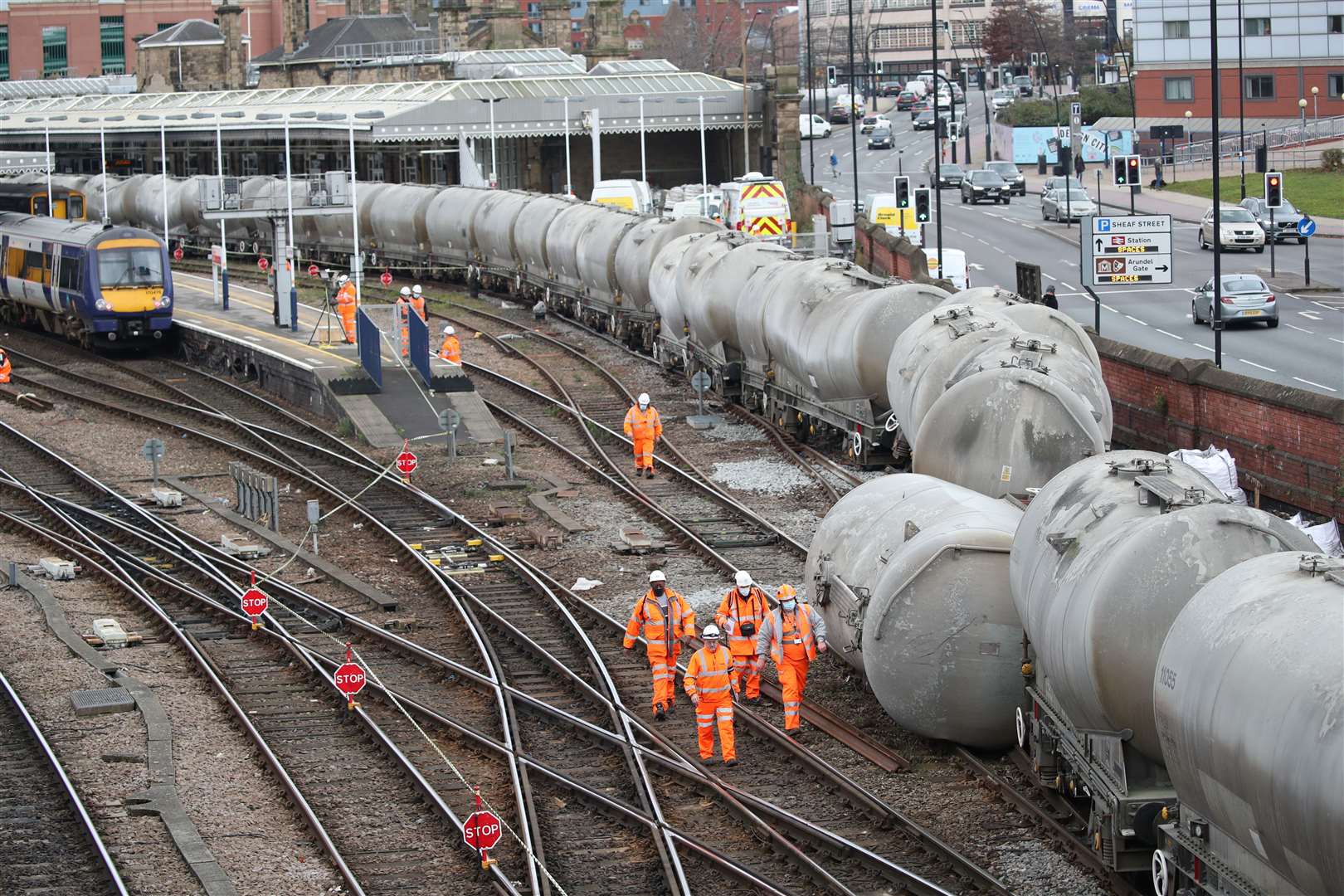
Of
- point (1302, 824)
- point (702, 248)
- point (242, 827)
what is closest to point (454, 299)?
point (702, 248)

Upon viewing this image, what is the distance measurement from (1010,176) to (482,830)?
239ft

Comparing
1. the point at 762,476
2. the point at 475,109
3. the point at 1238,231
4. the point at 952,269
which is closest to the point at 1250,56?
the point at 1238,231

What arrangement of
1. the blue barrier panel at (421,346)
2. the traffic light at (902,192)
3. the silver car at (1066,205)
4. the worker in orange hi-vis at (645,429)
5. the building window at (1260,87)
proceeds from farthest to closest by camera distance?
the building window at (1260,87), the silver car at (1066,205), the traffic light at (902,192), the blue barrier panel at (421,346), the worker in orange hi-vis at (645,429)

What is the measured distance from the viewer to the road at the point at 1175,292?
38.7 meters

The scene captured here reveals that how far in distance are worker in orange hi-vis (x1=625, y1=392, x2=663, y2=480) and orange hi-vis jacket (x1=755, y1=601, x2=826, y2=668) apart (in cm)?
1105

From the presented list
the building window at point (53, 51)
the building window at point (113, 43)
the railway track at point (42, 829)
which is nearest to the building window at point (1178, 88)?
the building window at point (113, 43)

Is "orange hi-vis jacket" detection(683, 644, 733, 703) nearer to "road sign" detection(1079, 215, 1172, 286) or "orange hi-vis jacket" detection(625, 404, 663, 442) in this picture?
"orange hi-vis jacket" detection(625, 404, 663, 442)

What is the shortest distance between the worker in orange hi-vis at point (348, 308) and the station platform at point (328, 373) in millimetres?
335

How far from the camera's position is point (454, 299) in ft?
169

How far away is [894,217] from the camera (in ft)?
198

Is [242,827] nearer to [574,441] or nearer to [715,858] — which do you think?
[715,858]

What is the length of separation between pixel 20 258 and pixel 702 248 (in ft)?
62.3

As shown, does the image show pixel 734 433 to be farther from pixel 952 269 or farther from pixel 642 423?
pixel 952 269

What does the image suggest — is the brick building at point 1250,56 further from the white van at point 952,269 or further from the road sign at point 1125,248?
the road sign at point 1125,248
